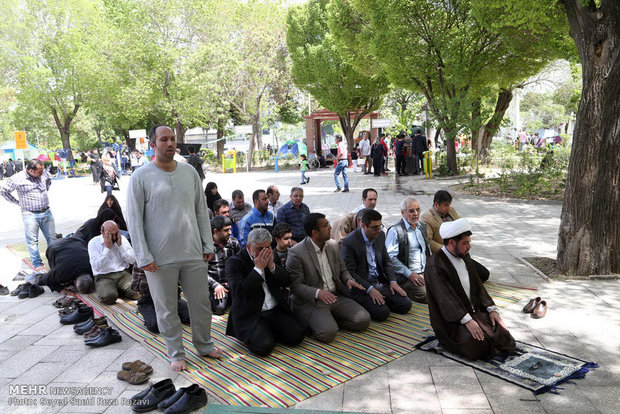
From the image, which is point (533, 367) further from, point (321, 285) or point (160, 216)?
point (160, 216)

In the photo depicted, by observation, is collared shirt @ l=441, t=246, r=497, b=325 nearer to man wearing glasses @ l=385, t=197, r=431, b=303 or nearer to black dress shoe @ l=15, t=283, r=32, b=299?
man wearing glasses @ l=385, t=197, r=431, b=303

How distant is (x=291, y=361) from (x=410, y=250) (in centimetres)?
245

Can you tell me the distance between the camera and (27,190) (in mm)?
7777

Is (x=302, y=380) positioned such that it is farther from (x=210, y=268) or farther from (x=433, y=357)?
(x=210, y=268)

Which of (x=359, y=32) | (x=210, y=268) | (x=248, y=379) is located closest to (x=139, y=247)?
(x=248, y=379)

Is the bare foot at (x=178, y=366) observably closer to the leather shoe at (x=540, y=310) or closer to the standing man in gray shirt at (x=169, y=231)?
the standing man in gray shirt at (x=169, y=231)

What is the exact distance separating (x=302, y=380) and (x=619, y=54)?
5560mm

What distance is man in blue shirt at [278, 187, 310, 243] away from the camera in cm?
754

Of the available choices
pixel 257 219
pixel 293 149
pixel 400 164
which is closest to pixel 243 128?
pixel 293 149

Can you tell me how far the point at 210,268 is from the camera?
6.35 meters

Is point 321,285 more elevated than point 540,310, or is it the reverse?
point 321,285

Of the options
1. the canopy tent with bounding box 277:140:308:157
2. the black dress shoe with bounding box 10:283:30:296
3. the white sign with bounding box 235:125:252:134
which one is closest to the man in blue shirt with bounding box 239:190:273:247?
the black dress shoe with bounding box 10:283:30:296

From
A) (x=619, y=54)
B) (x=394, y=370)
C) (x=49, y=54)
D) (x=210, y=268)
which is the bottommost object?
(x=394, y=370)

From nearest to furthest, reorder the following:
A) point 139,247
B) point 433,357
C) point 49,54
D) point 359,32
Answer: point 139,247 < point 433,357 < point 359,32 < point 49,54
